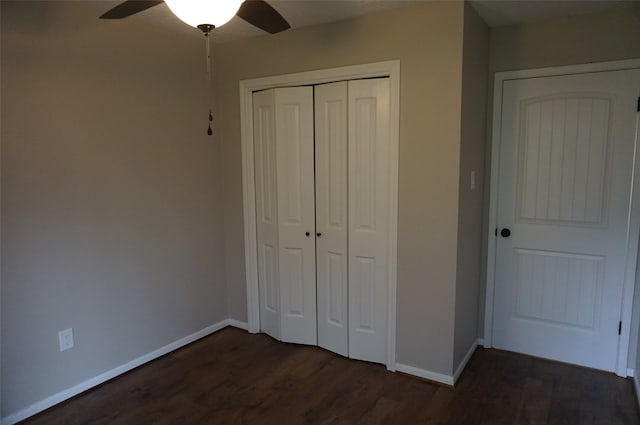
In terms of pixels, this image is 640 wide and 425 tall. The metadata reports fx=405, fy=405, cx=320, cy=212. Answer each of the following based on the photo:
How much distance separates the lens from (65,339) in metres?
2.45

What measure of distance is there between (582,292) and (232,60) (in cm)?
312

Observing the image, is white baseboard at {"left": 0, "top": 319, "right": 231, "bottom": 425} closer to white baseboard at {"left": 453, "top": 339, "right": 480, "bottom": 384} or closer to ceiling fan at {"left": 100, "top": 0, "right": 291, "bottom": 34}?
white baseboard at {"left": 453, "top": 339, "right": 480, "bottom": 384}

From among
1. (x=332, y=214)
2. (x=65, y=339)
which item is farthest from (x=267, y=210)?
(x=65, y=339)

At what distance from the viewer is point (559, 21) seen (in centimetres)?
268

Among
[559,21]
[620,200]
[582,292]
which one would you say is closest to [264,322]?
[582,292]

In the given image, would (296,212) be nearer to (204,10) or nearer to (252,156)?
(252,156)

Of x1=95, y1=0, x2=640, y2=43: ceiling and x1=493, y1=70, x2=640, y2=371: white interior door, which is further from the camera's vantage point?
x1=493, y1=70, x2=640, y2=371: white interior door

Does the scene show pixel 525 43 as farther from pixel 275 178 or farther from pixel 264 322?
pixel 264 322

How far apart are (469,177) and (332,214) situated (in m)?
0.97

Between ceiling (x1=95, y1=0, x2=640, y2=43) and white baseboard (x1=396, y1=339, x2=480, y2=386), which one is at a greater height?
ceiling (x1=95, y1=0, x2=640, y2=43)

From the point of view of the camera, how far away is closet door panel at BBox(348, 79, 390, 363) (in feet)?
8.82

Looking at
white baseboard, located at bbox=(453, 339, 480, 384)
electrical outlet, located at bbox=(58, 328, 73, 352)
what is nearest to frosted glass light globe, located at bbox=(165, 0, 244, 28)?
electrical outlet, located at bbox=(58, 328, 73, 352)

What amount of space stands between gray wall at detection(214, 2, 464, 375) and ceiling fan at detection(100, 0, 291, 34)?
1.02 metres

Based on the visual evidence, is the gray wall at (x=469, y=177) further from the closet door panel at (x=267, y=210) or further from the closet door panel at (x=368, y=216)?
the closet door panel at (x=267, y=210)
